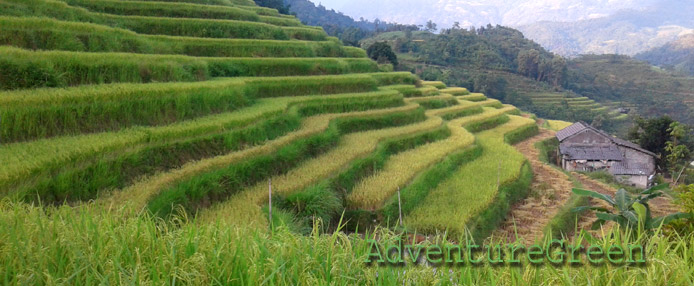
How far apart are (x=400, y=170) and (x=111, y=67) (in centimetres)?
512

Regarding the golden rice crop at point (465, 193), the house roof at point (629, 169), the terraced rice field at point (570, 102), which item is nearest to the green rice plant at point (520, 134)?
the house roof at point (629, 169)

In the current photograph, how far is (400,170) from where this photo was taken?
8078 millimetres

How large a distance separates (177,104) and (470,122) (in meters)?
11.6

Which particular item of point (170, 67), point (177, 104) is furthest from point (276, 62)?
point (177, 104)

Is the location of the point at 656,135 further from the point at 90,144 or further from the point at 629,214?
the point at 90,144

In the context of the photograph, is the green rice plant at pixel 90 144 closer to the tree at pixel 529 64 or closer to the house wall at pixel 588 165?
the house wall at pixel 588 165

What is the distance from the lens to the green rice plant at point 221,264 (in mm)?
1882

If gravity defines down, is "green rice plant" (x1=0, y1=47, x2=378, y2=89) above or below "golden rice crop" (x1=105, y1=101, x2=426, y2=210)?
above

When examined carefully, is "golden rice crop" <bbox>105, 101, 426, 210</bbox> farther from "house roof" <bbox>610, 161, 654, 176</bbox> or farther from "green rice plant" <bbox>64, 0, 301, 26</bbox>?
"house roof" <bbox>610, 161, 654, 176</bbox>

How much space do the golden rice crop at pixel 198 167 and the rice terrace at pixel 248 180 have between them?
32mm

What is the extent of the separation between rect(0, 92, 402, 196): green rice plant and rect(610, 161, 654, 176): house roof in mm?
13887

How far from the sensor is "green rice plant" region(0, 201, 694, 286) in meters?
1.88

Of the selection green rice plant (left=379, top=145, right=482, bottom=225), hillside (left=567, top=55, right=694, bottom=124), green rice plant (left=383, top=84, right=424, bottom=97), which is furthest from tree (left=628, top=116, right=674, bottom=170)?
hillside (left=567, top=55, right=694, bottom=124)

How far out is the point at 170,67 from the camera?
7523 mm
